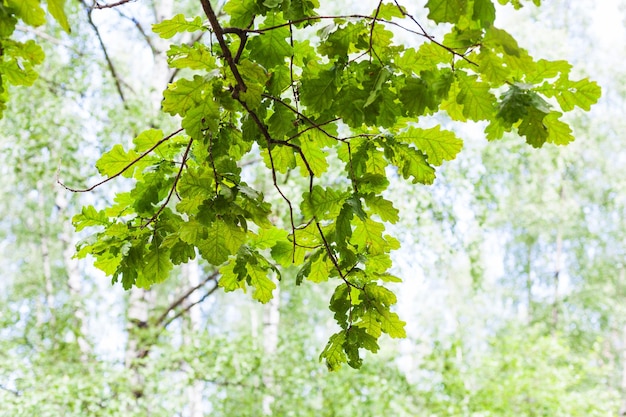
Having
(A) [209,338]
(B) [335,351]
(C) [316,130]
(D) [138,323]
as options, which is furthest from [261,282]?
(D) [138,323]

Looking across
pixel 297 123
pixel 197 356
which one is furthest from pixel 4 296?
pixel 297 123

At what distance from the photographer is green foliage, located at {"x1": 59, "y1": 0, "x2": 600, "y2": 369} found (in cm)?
96

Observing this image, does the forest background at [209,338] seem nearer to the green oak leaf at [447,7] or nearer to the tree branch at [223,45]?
the tree branch at [223,45]

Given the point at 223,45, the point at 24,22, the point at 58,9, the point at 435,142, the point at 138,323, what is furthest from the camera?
the point at 138,323

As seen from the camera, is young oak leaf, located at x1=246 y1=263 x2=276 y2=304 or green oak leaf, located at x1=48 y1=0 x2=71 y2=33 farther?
young oak leaf, located at x1=246 y1=263 x2=276 y2=304

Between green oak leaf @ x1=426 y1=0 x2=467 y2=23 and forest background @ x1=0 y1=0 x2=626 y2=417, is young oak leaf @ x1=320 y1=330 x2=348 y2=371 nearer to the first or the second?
green oak leaf @ x1=426 y1=0 x2=467 y2=23

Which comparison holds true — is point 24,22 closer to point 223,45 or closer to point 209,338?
point 223,45

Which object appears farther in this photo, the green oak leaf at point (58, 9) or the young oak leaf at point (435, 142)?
the young oak leaf at point (435, 142)

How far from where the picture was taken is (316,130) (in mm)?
1237

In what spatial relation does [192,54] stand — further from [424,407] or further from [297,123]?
[424,407]

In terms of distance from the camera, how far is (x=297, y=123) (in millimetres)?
1222

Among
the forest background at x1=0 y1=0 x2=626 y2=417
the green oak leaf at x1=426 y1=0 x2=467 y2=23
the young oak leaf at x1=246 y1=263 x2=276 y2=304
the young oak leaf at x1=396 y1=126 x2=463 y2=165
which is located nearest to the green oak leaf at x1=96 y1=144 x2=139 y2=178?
the young oak leaf at x1=246 y1=263 x2=276 y2=304

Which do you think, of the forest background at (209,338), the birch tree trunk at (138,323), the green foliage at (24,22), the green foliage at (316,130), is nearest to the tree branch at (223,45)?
the green foliage at (316,130)

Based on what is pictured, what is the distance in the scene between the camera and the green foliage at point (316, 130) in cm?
96
